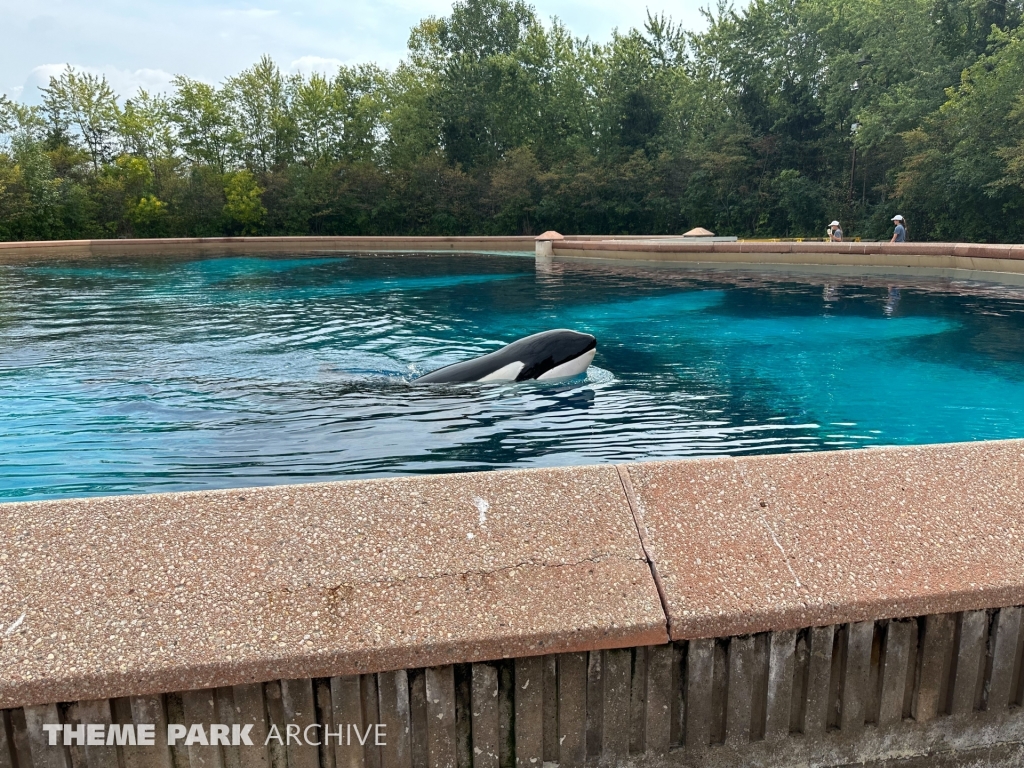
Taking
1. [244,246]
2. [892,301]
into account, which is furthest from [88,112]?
[892,301]

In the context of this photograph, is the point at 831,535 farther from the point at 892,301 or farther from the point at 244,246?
the point at 244,246

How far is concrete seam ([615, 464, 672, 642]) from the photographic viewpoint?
2.33 metres

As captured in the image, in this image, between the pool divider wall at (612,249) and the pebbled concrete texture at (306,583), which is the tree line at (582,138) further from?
the pebbled concrete texture at (306,583)

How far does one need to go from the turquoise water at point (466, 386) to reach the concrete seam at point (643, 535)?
3.15m

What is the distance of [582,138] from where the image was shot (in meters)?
44.2

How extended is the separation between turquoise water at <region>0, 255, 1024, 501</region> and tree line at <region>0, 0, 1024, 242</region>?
45.1 ft

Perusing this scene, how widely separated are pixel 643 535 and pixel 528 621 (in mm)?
543

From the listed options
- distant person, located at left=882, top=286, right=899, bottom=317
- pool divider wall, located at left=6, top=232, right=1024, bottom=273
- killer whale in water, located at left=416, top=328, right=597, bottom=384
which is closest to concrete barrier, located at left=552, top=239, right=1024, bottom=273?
pool divider wall, located at left=6, top=232, right=1024, bottom=273

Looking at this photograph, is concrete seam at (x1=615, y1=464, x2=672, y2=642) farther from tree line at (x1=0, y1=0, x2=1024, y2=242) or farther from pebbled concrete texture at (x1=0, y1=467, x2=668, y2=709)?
tree line at (x1=0, y1=0, x2=1024, y2=242)

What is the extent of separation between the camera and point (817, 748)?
256 cm

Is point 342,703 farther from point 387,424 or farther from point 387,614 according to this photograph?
point 387,424

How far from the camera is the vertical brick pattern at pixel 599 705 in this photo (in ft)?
7.25

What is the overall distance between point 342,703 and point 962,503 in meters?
2.25

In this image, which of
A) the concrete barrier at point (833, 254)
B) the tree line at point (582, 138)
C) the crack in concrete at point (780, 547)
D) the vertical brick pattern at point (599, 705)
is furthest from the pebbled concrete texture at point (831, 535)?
the tree line at point (582, 138)
